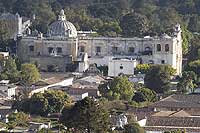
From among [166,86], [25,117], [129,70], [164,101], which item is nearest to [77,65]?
[129,70]

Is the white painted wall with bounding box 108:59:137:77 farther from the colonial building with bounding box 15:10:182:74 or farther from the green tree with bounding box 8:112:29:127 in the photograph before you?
the green tree with bounding box 8:112:29:127

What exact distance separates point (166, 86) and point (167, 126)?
1012 centimetres

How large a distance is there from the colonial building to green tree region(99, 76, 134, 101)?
388 inches

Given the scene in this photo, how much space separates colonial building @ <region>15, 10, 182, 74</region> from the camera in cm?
5112

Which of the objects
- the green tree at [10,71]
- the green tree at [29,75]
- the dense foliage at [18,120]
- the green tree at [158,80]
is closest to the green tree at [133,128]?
the dense foliage at [18,120]

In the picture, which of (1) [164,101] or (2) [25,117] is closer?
(2) [25,117]

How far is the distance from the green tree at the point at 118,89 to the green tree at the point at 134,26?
16.0 metres

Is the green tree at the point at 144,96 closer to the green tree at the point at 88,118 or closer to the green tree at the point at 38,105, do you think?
the green tree at the point at 38,105

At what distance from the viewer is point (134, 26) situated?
5794 centimetres

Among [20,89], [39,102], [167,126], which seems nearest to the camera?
[167,126]

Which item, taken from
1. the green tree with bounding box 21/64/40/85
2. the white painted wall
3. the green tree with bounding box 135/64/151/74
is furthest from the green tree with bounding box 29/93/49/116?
the white painted wall

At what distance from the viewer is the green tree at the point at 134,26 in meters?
57.2

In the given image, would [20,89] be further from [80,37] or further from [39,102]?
[80,37]

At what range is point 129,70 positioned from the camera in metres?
49.2
